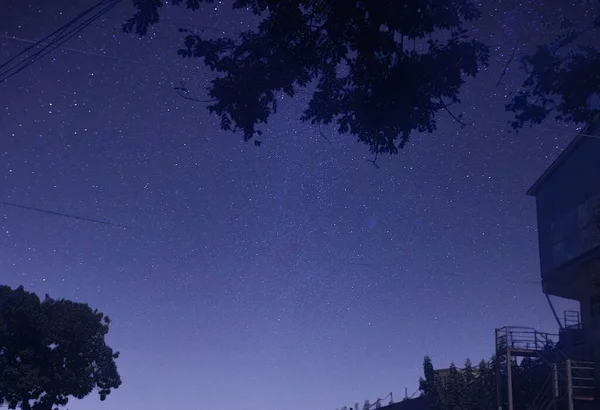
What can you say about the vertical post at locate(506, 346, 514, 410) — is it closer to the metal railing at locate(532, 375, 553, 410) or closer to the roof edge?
the metal railing at locate(532, 375, 553, 410)

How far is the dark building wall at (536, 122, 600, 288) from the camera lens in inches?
1005

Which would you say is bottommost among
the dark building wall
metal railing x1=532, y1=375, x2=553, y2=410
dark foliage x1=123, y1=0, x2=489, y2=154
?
metal railing x1=532, y1=375, x2=553, y2=410

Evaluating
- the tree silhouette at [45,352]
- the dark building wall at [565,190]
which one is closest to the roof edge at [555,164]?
the dark building wall at [565,190]

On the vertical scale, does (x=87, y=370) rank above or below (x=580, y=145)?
below

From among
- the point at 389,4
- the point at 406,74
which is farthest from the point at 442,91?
the point at 389,4

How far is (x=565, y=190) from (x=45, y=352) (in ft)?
115

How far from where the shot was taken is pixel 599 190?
24.9 m

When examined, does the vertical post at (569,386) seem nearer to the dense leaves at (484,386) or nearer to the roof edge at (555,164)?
the dense leaves at (484,386)

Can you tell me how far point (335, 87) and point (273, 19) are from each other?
1.60m

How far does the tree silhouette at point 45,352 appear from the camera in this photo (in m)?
45.2

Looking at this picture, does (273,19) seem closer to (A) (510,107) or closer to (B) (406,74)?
(B) (406,74)

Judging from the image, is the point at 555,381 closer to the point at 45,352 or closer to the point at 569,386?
the point at 569,386

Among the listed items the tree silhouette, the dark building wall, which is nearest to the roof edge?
the dark building wall

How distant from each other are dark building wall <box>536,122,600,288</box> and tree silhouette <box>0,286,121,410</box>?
3184 centimetres
